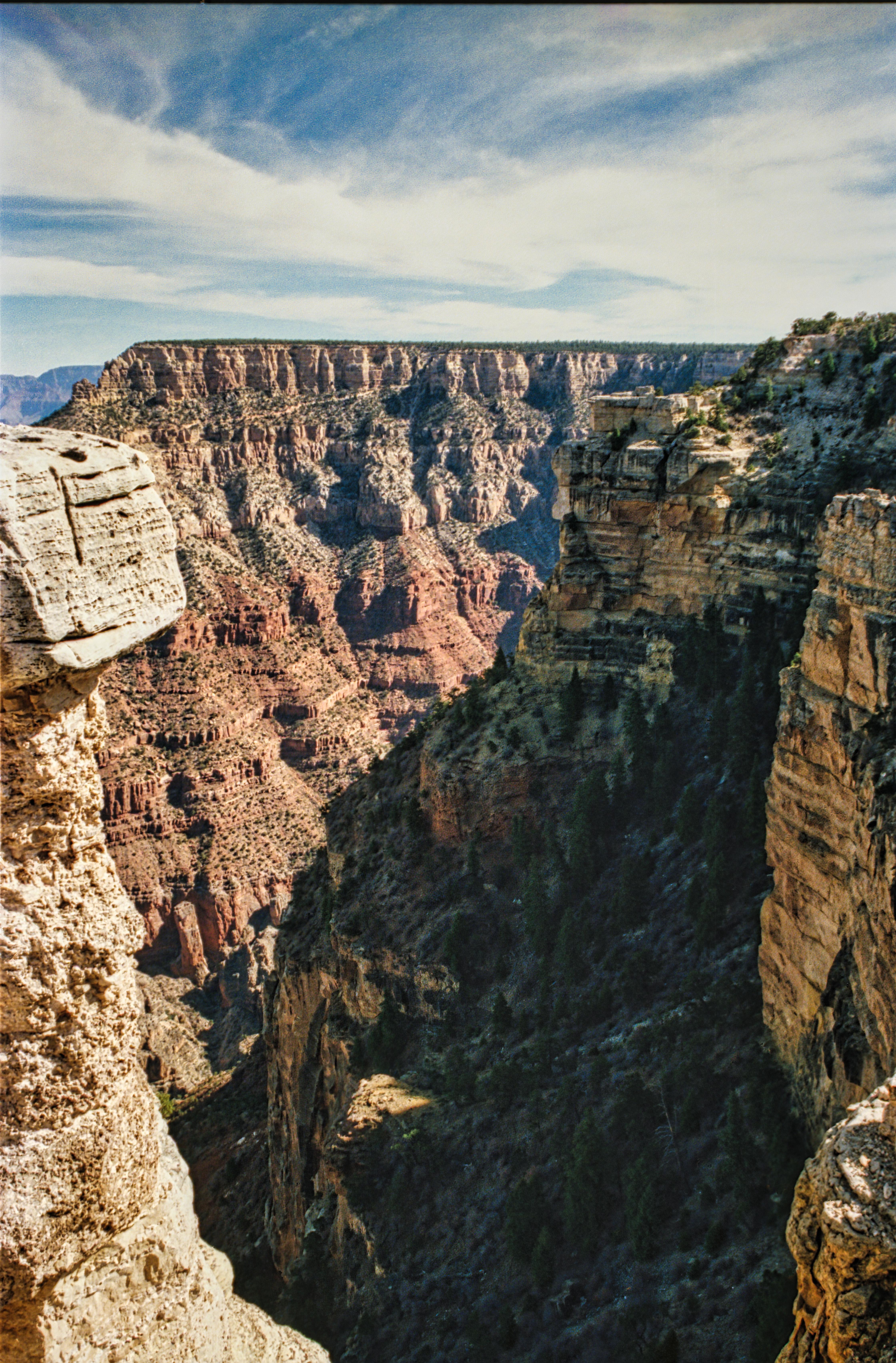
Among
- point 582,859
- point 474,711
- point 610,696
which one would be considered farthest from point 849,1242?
point 474,711

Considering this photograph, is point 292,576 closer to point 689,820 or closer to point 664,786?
point 664,786

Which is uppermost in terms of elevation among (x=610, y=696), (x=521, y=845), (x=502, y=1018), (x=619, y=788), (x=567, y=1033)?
(x=610, y=696)

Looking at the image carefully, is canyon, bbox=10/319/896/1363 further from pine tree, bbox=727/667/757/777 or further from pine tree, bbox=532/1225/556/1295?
pine tree, bbox=727/667/757/777

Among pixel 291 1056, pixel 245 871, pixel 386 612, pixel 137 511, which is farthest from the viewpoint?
pixel 386 612

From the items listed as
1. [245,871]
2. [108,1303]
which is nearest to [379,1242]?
[108,1303]

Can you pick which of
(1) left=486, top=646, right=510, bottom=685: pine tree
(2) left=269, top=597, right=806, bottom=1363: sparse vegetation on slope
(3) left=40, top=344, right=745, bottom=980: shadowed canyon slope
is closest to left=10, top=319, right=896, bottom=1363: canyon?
(2) left=269, top=597, right=806, bottom=1363: sparse vegetation on slope

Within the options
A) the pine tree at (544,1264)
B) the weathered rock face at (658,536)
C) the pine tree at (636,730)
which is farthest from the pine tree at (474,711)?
the pine tree at (544,1264)

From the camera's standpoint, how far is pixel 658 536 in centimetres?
5212

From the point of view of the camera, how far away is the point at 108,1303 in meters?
13.1

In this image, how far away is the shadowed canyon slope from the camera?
10731cm

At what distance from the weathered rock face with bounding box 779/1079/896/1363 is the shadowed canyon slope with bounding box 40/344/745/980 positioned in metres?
95.7

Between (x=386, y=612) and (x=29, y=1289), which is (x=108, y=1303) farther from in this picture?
(x=386, y=612)

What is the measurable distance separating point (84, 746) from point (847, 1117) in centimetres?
1093

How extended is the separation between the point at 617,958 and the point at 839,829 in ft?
58.0
